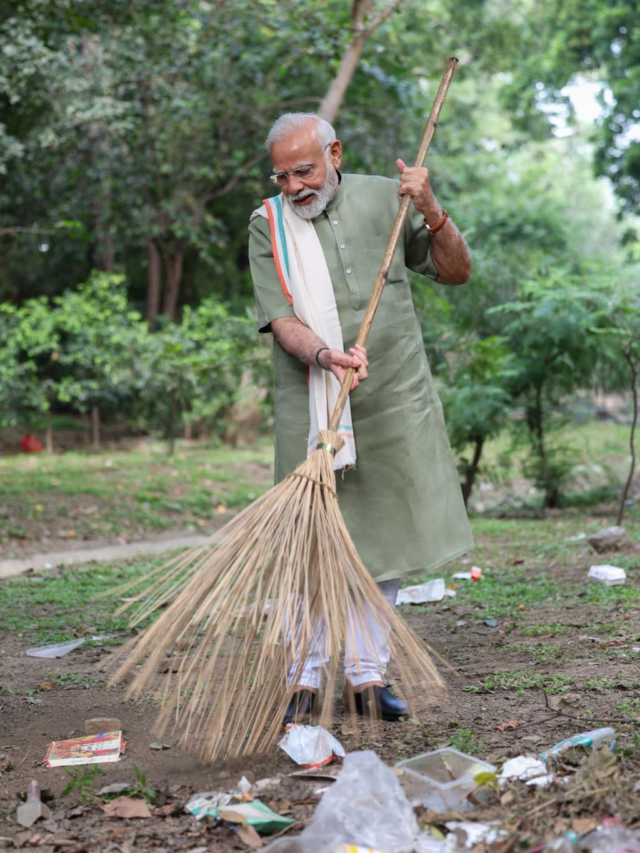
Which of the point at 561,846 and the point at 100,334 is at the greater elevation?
the point at 100,334

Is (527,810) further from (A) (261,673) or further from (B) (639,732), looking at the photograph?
(A) (261,673)

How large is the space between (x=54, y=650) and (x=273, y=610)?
1.75 meters

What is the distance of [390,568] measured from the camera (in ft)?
9.34

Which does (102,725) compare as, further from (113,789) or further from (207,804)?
(207,804)

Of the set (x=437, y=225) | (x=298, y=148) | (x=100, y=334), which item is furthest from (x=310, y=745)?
(x=100, y=334)

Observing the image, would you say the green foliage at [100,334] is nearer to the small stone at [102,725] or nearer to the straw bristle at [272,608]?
the small stone at [102,725]

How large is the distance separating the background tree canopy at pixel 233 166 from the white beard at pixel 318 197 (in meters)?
3.36

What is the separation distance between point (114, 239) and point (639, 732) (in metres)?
12.1

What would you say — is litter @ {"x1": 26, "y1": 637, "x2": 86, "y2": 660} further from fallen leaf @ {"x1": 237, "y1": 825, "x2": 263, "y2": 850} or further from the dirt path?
the dirt path

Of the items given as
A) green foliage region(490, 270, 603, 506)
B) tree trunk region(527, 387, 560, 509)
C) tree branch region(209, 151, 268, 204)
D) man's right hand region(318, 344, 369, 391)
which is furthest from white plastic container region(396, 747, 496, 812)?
tree branch region(209, 151, 268, 204)

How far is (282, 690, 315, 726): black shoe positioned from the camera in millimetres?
2705

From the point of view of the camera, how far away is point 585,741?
2.37 m

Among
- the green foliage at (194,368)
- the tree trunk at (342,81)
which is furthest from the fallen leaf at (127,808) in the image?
the tree trunk at (342,81)

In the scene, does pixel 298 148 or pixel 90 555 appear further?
pixel 90 555
